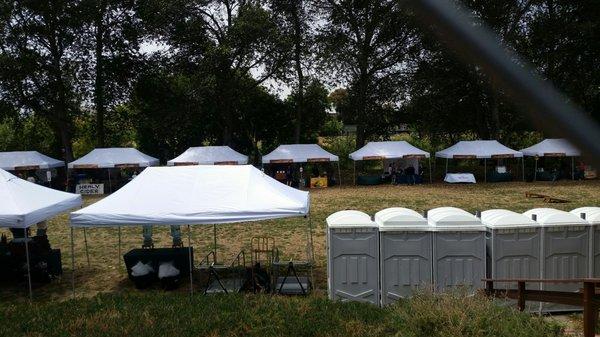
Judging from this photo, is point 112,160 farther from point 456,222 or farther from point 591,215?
point 591,215

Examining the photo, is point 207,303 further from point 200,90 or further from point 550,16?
point 550,16

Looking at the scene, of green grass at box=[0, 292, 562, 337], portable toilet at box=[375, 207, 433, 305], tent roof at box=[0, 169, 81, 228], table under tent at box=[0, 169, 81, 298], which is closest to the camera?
green grass at box=[0, 292, 562, 337]

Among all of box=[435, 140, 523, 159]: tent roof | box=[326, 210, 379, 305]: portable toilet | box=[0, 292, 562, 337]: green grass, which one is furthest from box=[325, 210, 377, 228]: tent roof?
box=[435, 140, 523, 159]: tent roof

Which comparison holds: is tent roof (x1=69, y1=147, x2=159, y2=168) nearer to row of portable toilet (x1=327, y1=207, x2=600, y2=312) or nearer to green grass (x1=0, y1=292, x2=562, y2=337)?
row of portable toilet (x1=327, y1=207, x2=600, y2=312)

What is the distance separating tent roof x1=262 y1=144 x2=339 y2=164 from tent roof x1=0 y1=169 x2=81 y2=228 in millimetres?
17735

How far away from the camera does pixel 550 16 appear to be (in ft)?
110

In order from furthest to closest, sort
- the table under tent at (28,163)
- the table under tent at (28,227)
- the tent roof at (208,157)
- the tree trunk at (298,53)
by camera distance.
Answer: the tree trunk at (298,53) → the table under tent at (28,163) → the tent roof at (208,157) → the table under tent at (28,227)

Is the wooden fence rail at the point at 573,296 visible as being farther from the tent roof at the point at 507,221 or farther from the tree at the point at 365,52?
the tree at the point at 365,52

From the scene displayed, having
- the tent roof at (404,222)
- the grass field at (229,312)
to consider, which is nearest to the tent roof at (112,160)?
the grass field at (229,312)

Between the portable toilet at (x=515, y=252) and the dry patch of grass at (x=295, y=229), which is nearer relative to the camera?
the portable toilet at (x=515, y=252)

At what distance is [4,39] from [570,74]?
3632 centimetres

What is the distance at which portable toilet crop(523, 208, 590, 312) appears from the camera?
805 centimetres

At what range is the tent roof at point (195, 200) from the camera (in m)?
9.28

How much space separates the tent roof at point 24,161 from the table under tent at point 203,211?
2221 cm
